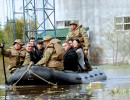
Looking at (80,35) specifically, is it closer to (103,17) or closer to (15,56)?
(15,56)

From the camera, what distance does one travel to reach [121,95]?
41.9ft

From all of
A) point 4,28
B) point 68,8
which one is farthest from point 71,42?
point 4,28

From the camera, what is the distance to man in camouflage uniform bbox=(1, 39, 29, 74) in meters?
19.7

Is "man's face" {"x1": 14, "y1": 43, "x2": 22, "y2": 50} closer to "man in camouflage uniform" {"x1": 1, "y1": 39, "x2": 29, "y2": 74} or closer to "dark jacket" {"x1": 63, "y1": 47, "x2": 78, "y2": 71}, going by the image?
"man in camouflage uniform" {"x1": 1, "y1": 39, "x2": 29, "y2": 74}

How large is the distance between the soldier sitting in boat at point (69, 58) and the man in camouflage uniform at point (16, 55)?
150 centimetres

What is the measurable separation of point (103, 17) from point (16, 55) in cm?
3077

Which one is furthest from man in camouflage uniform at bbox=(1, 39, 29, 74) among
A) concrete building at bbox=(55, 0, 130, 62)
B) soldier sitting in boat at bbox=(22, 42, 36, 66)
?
concrete building at bbox=(55, 0, 130, 62)

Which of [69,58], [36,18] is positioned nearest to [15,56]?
[69,58]

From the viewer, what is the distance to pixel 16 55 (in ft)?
64.9

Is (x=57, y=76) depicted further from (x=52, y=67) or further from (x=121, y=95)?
(x=121, y=95)

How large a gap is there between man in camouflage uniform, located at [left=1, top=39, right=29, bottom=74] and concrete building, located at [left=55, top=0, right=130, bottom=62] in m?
29.0

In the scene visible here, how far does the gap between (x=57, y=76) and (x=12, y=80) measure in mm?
1486

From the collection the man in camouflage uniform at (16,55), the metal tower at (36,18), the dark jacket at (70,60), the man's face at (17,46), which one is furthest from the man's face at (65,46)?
the metal tower at (36,18)

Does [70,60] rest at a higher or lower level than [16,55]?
lower
